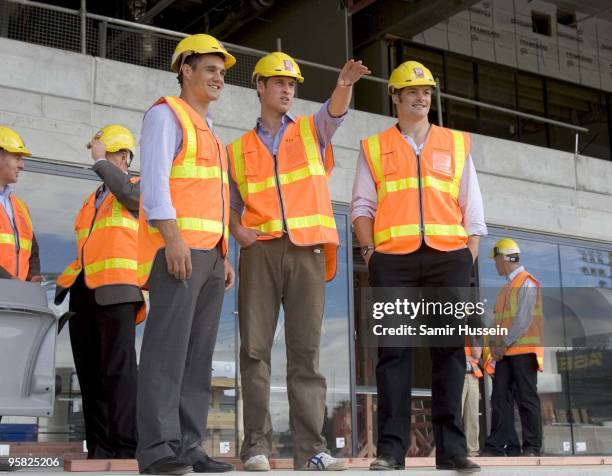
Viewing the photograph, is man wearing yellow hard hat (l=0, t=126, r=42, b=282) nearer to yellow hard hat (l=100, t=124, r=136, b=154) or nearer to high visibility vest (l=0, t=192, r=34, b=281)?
high visibility vest (l=0, t=192, r=34, b=281)

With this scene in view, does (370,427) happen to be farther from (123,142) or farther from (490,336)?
(123,142)

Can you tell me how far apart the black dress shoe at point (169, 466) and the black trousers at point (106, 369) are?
1655 millimetres

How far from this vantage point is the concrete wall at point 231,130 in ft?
25.6

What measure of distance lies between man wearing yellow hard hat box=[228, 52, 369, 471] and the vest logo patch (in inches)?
20.8

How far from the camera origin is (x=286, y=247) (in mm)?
4309

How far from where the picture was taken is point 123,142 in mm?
5824

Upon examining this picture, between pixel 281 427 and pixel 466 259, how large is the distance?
4631 millimetres

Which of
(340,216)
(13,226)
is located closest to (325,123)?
(13,226)

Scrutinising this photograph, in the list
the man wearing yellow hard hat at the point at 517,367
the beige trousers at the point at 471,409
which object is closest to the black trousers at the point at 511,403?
the man wearing yellow hard hat at the point at 517,367

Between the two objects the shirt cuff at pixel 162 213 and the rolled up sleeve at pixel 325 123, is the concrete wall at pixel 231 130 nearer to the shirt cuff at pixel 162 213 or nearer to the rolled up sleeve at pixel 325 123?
the rolled up sleeve at pixel 325 123

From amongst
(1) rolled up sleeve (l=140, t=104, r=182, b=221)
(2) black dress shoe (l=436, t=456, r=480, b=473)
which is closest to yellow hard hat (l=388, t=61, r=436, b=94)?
(1) rolled up sleeve (l=140, t=104, r=182, b=221)

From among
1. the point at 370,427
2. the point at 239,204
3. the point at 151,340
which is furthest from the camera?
the point at 370,427

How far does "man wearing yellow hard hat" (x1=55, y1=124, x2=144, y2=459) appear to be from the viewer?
5.10 m

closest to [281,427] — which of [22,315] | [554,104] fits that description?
[22,315]
